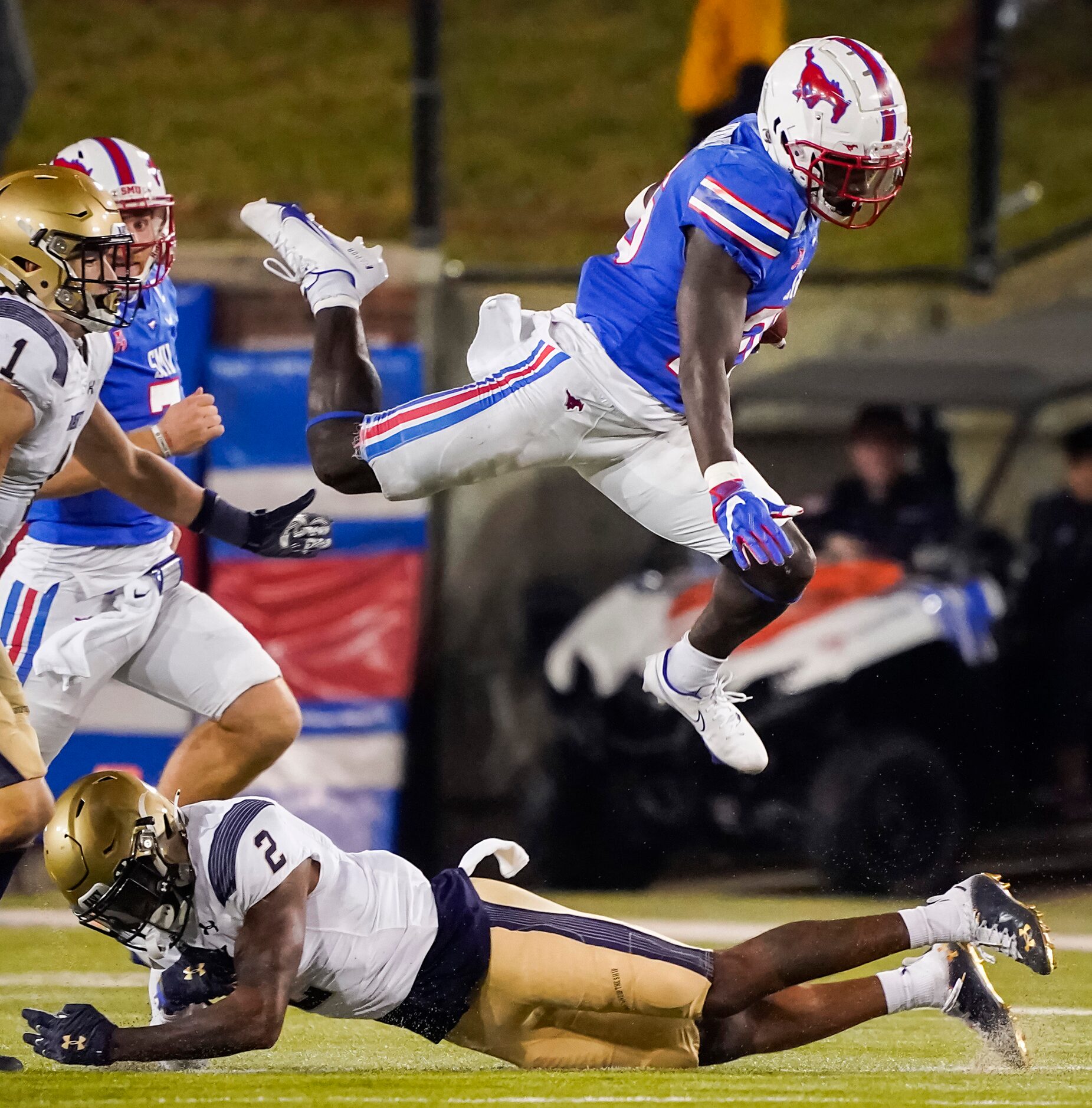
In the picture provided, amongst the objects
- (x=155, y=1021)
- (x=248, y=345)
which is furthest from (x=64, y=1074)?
(x=248, y=345)

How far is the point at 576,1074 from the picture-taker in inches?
175

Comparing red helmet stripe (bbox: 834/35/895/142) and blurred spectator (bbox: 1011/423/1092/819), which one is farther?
blurred spectator (bbox: 1011/423/1092/819)

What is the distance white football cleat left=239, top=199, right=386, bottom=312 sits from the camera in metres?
5.16

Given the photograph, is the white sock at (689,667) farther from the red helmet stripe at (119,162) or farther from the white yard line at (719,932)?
the white yard line at (719,932)

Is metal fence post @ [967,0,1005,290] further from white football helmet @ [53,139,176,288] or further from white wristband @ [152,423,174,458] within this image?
white wristband @ [152,423,174,458]

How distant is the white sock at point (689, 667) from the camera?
491cm

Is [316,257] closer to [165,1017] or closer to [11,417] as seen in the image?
[11,417]

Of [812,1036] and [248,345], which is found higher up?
[248,345]

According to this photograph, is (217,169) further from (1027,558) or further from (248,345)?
(1027,558)

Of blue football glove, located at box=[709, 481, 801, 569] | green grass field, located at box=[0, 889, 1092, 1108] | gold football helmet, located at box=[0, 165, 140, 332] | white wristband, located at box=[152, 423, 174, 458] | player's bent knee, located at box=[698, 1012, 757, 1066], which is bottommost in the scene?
green grass field, located at box=[0, 889, 1092, 1108]

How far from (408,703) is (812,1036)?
4370 mm

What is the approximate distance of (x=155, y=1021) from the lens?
4805 millimetres

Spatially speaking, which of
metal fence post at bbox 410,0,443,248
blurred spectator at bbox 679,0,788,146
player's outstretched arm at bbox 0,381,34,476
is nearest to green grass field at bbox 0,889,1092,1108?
player's outstretched arm at bbox 0,381,34,476

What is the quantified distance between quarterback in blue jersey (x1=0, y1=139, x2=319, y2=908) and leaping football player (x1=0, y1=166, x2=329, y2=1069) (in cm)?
1
